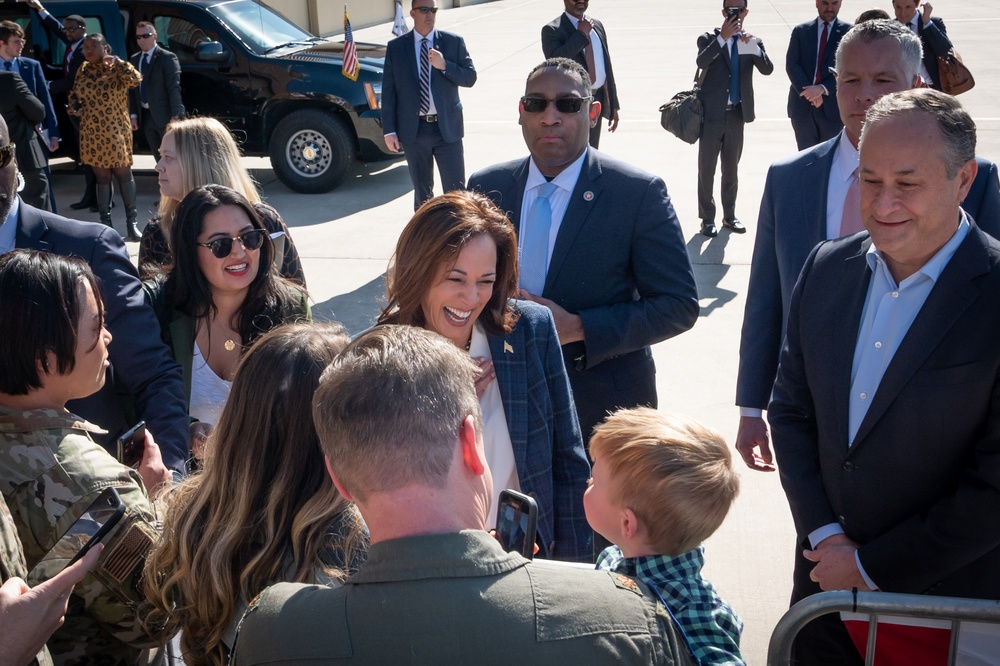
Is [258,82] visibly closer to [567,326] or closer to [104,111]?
[104,111]

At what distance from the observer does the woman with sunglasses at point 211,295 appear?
3.42 m

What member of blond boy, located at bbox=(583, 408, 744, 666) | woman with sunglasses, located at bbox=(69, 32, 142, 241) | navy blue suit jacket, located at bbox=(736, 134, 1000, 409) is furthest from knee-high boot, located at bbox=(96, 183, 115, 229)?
blond boy, located at bbox=(583, 408, 744, 666)

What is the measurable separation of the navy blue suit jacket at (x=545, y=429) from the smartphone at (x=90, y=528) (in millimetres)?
1128

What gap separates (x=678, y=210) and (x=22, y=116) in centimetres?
624

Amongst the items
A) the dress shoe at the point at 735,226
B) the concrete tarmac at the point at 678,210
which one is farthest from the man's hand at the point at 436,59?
the dress shoe at the point at 735,226

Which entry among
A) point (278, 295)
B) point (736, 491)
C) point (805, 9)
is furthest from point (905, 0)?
point (805, 9)

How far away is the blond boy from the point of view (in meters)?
1.93

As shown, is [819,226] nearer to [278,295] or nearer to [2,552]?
[278,295]

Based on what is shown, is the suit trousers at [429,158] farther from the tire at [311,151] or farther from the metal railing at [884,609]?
the metal railing at [884,609]

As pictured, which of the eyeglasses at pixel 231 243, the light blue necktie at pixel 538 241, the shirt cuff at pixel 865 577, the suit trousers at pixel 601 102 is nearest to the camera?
the shirt cuff at pixel 865 577

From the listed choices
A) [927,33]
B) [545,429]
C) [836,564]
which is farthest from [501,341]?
[927,33]

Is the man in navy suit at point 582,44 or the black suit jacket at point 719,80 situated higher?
the man in navy suit at point 582,44

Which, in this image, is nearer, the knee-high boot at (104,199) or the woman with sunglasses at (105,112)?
the woman with sunglasses at (105,112)

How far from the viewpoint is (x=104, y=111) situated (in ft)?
28.4
